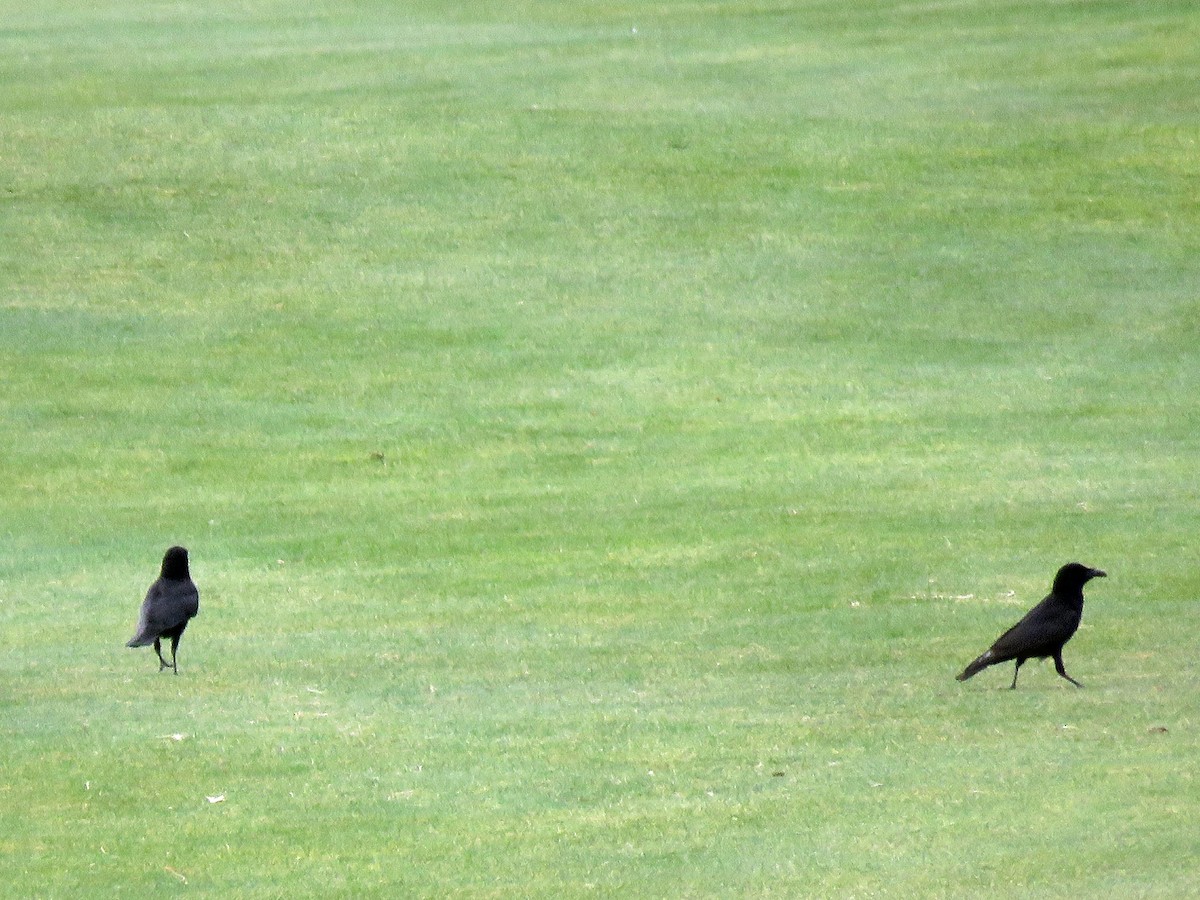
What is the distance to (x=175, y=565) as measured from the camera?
459 inches

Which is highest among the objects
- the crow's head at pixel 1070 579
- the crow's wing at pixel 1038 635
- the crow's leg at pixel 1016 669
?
the crow's head at pixel 1070 579

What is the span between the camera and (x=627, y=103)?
79.4 feet

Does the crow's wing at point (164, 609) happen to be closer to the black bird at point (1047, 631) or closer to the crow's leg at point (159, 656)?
the crow's leg at point (159, 656)

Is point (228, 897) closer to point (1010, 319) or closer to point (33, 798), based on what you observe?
point (33, 798)

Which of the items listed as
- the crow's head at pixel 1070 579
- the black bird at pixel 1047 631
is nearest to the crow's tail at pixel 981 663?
the black bird at pixel 1047 631

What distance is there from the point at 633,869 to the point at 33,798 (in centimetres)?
289

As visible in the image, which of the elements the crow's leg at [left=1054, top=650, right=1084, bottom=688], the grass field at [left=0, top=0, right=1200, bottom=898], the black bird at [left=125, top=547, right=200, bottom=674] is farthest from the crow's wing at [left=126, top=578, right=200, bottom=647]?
the crow's leg at [left=1054, top=650, right=1084, bottom=688]

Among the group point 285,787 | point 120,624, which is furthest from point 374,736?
point 120,624

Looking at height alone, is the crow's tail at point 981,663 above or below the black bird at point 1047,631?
below

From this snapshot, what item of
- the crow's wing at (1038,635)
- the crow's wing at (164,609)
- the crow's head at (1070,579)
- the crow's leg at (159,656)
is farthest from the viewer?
the crow's leg at (159,656)

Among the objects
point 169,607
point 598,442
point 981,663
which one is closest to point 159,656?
point 169,607

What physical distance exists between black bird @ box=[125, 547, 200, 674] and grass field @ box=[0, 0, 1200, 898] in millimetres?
313

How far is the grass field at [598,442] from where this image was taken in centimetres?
933

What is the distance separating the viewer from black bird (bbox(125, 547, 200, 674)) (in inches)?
443
